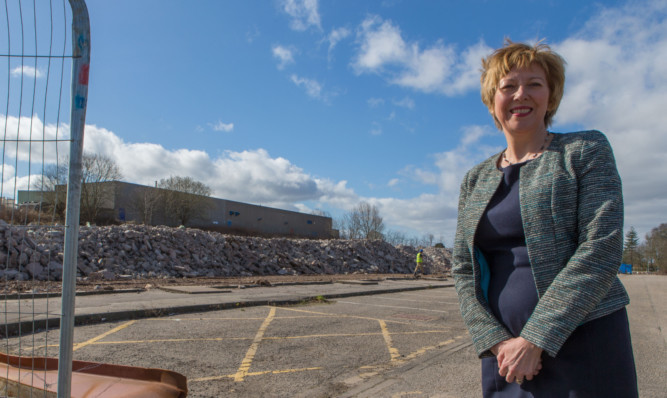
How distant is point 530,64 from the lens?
192cm

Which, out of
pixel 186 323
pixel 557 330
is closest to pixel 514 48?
pixel 557 330

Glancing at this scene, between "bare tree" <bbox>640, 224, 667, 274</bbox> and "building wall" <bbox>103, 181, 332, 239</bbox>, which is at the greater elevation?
"building wall" <bbox>103, 181, 332, 239</bbox>

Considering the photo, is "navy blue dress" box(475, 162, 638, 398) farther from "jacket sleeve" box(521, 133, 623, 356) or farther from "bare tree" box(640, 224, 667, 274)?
"bare tree" box(640, 224, 667, 274)

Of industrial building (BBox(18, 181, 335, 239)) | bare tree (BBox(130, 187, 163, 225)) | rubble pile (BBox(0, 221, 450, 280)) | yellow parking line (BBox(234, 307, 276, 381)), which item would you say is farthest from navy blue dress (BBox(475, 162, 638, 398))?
bare tree (BBox(130, 187, 163, 225))

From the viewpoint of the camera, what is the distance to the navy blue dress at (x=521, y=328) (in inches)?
61.9

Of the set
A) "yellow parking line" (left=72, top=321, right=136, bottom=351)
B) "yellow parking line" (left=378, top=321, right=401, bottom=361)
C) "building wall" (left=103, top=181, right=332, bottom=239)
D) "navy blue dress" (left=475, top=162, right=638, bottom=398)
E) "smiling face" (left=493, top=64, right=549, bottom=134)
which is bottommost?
"yellow parking line" (left=378, top=321, right=401, bottom=361)

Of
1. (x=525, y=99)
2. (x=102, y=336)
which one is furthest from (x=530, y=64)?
(x=102, y=336)

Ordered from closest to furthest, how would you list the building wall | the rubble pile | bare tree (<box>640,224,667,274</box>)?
the rubble pile < the building wall < bare tree (<box>640,224,667,274</box>)

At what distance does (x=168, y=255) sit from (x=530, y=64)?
22188mm

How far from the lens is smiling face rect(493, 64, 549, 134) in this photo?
6.23 feet

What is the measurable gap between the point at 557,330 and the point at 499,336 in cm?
25

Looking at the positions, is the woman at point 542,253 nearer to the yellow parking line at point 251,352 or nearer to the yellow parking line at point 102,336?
the yellow parking line at point 251,352

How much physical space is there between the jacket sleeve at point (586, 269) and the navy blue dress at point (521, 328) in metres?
0.10

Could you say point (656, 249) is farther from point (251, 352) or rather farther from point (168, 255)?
point (251, 352)
